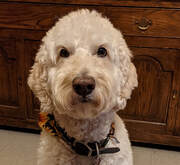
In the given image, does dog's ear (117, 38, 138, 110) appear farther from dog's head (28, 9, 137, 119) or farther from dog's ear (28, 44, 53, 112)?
dog's ear (28, 44, 53, 112)

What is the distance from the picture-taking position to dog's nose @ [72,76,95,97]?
751 millimetres

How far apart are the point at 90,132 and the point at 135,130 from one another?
0.75 metres

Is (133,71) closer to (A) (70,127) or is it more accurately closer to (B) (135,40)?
(A) (70,127)

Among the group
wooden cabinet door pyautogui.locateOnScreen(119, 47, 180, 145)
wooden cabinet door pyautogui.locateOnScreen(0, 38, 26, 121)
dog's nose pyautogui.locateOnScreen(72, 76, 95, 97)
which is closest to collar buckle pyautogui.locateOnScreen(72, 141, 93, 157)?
dog's nose pyautogui.locateOnScreen(72, 76, 95, 97)

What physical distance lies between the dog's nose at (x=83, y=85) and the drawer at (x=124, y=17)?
2.28 ft

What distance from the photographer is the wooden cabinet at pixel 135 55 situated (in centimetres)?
134

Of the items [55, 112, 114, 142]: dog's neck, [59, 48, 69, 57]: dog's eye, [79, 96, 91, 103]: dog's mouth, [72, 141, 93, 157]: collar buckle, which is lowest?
[72, 141, 93, 157]: collar buckle

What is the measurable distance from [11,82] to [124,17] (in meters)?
0.81

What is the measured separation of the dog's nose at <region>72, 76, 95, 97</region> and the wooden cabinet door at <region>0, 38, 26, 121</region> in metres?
0.89

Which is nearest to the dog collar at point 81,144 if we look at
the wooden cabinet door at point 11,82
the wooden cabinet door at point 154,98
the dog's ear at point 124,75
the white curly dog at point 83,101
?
the white curly dog at point 83,101

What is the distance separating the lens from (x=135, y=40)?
1395 mm

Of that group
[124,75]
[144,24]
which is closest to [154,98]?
[144,24]

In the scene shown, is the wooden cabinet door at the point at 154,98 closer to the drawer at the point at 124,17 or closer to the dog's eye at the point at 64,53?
the drawer at the point at 124,17

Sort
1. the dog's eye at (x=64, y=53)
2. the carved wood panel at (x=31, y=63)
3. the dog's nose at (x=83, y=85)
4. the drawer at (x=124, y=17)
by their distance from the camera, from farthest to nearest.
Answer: the carved wood panel at (x=31, y=63), the drawer at (x=124, y=17), the dog's eye at (x=64, y=53), the dog's nose at (x=83, y=85)
